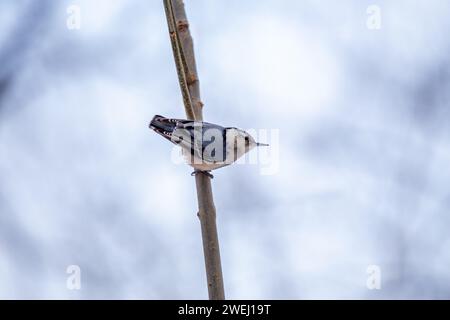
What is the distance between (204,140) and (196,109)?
168 mm

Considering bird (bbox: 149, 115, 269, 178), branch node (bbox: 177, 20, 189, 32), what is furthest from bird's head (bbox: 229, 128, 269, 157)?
branch node (bbox: 177, 20, 189, 32)

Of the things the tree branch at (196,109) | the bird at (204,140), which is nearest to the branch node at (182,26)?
the tree branch at (196,109)

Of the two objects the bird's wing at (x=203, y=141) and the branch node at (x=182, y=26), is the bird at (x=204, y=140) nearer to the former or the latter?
the bird's wing at (x=203, y=141)

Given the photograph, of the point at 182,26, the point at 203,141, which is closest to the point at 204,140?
the point at 203,141

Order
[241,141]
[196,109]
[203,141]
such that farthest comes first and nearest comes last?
1. [241,141]
2. [203,141]
3. [196,109]

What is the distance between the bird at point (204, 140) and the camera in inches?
103

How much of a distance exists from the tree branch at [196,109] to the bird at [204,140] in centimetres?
11

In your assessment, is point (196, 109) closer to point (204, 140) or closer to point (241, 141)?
point (204, 140)

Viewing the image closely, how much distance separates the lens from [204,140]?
8.70ft

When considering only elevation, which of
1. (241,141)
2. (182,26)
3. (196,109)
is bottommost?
(241,141)
